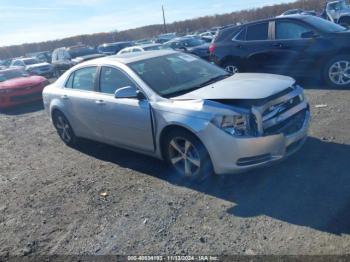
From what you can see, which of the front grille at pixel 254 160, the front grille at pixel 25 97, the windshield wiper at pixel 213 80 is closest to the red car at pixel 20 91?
the front grille at pixel 25 97

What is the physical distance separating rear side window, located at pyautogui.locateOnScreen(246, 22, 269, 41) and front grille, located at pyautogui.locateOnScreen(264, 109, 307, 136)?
16.5 ft

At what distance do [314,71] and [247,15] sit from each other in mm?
54566

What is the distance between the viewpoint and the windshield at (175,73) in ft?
15.3

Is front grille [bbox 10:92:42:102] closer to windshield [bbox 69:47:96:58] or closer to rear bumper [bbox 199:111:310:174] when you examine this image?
rear bumper [bbox 199:111:310:174]

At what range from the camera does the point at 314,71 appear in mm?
8258

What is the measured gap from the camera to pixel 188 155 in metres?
4.29

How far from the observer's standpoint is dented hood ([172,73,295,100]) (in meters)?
3.98

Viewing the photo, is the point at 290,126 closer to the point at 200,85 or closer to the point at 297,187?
the point at 297,187

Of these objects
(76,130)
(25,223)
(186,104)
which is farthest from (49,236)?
(76,130)

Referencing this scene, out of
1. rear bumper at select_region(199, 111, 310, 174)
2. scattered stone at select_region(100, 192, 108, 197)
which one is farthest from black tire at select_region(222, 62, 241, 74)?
scattered stone at select_region(100, 192, 108, 197)

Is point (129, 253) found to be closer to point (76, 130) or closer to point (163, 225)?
point (163, 225)

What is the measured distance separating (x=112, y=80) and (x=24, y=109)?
26.2 ft

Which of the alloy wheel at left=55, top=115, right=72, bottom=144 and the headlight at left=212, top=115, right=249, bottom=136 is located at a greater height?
the headlight at left=212, top=115, right=249, bottom=136

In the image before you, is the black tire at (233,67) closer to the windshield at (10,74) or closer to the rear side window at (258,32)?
the rear side window at (258,32)
